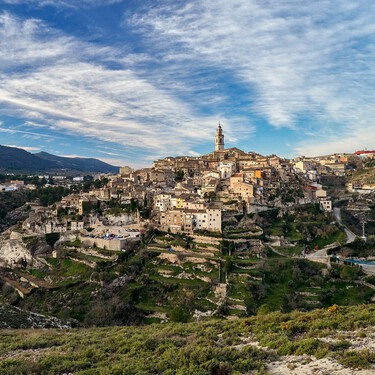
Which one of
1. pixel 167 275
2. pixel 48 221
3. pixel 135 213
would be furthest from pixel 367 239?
pixel 48 221

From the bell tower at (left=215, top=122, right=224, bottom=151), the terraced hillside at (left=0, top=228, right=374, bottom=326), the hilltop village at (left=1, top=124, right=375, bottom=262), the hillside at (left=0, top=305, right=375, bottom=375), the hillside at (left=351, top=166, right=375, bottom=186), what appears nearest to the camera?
the hillside at (left=0, top=305, right=375, bottom=375)

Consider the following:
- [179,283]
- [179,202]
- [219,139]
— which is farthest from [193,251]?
[219,139]

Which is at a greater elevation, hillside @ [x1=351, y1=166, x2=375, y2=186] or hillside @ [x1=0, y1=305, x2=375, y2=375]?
hillside @ [x1=351, y1=166, x2=375, y2=186]

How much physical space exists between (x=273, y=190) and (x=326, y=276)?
63.8 feet

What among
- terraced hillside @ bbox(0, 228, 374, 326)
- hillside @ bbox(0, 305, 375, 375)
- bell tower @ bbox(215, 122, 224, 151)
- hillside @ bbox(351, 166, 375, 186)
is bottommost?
terraced hillside @ bbox(0, 228, 374, 326)

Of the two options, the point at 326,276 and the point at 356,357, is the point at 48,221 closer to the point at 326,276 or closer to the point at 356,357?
the point at 326,276

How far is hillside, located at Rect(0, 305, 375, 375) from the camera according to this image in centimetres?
919

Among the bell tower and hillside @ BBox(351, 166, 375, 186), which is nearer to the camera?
hillside @ BBox(351, 166, 375, 186)

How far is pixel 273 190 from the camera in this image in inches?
2079

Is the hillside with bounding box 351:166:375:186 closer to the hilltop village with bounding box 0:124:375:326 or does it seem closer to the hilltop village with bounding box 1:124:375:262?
the hilltop village with bounding box 1:124:375:262

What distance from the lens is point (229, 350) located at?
10539 millimetres

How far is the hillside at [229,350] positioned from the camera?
919cm

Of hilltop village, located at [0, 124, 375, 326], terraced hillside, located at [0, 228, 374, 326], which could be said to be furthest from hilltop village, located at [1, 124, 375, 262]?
terraced hillside, located at [0, 228, 374, 326]

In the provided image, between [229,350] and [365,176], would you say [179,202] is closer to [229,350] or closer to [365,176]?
[229,350]
